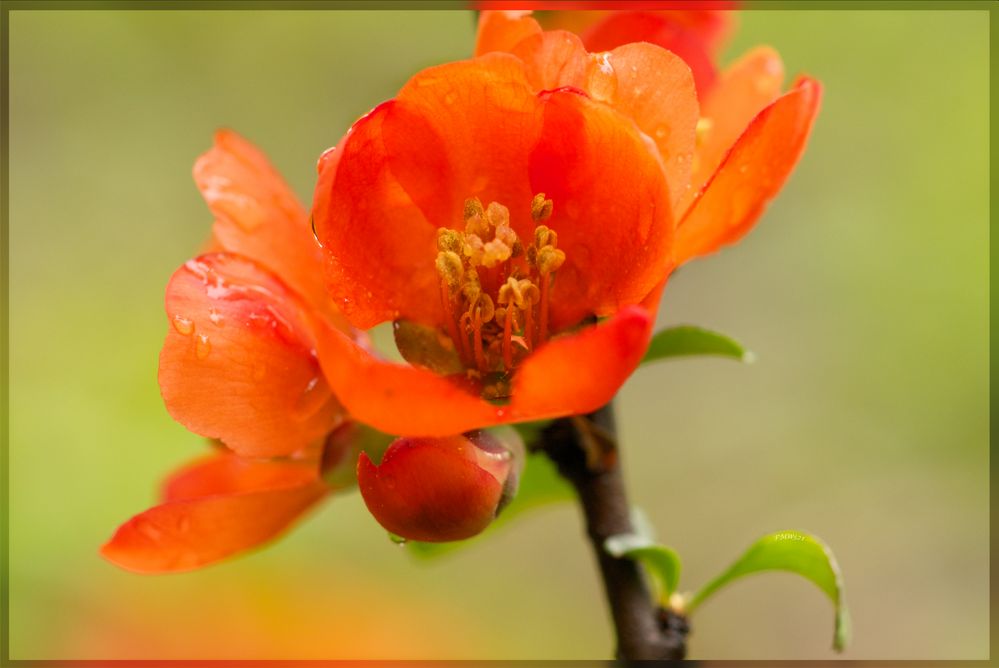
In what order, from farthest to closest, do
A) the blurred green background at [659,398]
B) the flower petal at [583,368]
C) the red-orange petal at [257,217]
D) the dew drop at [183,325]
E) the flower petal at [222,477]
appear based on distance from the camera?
the blurred green background at [659,398] → the flower petal at [222,477] → the red-orange petal at [257,217] → the dew drop at [183,325] → the flower petal at [583,368]

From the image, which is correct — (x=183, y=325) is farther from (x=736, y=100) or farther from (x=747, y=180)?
(x=736, y=100)

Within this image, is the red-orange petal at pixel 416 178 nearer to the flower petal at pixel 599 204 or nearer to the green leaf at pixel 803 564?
the flower petal at pixel 599 204

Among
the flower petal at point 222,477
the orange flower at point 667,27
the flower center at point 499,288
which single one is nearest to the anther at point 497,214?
the flower center at point 499,288

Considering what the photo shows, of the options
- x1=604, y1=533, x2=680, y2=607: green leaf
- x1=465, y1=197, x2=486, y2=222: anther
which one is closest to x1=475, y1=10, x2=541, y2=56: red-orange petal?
x1=465, y1=197, x2=486, y2=222: anther

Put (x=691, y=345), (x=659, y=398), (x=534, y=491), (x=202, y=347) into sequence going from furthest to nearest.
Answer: (x=659, y=398) → (x=534, y=491) → (x=691, y=345) → (x=202, y=347)

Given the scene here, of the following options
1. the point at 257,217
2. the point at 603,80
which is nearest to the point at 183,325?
the point at 257,217
